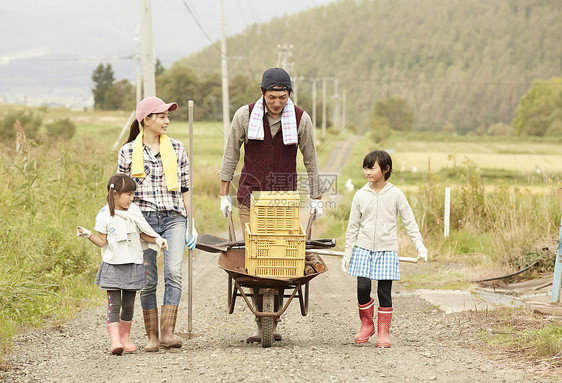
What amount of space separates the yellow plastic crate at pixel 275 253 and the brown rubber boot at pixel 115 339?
120 centimetres

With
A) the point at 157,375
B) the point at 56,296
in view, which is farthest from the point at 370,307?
the point at 56,296

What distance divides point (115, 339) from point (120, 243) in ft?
2.57

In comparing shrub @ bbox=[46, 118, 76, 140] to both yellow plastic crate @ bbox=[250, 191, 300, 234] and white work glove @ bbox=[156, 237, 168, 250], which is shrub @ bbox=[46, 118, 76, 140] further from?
yellow plastic crate @ bbox=[250, 191, 300, 234]

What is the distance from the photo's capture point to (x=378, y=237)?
640 centimetres

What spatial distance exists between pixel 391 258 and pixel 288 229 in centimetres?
95

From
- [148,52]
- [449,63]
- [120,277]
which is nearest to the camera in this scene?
[120,277]

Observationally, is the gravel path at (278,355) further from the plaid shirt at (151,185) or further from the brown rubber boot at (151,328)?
the plaid shirt at (151,185)

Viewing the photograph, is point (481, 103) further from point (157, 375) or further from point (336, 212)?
point (157, 375)

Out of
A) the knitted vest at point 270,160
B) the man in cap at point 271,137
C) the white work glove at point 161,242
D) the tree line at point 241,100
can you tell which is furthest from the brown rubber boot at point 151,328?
the tree line at point 241,100

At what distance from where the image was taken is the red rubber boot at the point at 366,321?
6516 mm

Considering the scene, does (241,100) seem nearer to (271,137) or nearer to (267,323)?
(271,137)

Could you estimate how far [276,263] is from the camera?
6.14 meters

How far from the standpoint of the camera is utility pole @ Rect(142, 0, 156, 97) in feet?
48.6

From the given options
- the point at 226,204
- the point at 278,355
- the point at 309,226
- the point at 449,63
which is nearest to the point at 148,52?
the point at 226,204
